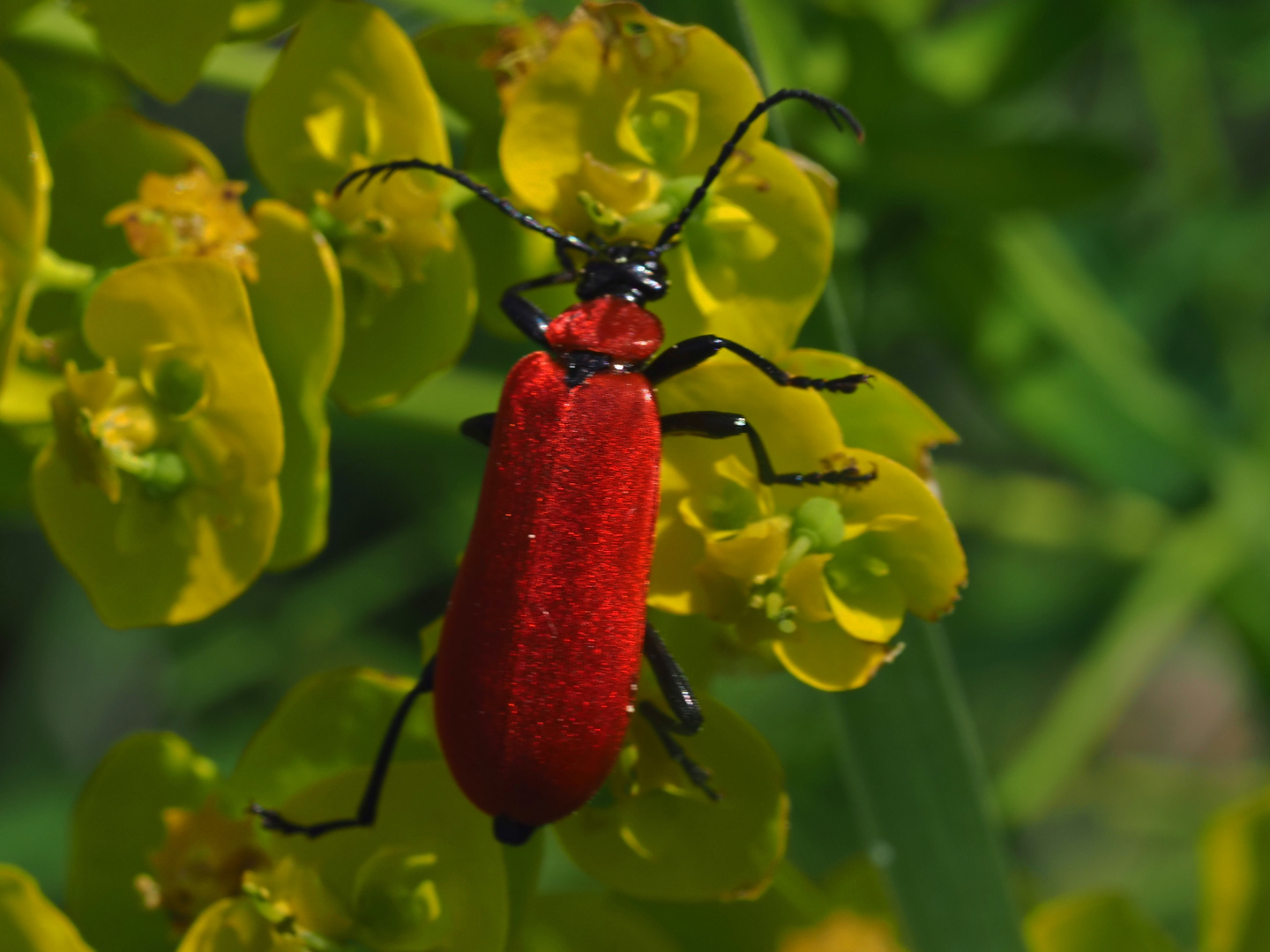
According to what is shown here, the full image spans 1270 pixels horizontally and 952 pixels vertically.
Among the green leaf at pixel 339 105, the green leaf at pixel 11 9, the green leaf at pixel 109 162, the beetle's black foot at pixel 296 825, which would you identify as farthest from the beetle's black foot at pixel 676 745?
the green leaf at pixel 11 9

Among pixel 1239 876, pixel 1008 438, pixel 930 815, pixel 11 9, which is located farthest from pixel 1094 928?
pixel 1008 438

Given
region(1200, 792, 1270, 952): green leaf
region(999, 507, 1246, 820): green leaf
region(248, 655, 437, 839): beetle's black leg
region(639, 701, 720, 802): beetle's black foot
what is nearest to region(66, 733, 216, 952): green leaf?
region(248, 655, 437, 839): beetle's black leg

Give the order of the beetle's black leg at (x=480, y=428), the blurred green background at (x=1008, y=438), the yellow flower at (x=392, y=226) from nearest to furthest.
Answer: the yellow flower at (x=392, y=226)
the beetle's black leg at (x=480, y=428)
the blurred green background at (x=1008, y=438)

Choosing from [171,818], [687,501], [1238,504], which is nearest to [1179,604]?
[1238,504]

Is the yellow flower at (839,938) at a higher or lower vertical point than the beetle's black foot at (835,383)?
lower

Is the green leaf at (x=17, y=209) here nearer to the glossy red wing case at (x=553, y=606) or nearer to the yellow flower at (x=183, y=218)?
the yellow flower at (x=183, y=218)

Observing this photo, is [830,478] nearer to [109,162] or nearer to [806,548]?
[806,548]

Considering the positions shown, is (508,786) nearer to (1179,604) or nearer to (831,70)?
(831,70)
